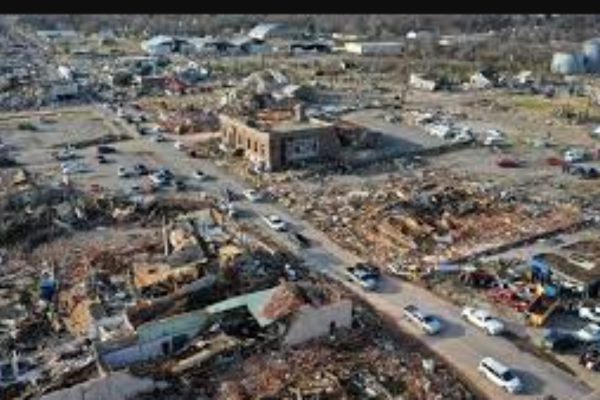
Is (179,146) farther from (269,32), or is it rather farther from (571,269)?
(269,32)

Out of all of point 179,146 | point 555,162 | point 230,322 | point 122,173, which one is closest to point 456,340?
point 230,322

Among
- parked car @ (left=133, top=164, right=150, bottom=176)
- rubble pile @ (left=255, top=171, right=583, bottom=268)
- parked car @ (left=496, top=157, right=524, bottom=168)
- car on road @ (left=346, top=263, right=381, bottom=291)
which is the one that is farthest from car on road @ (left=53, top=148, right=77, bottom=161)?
parked car @ (left=496, top=157, right=524, bottom=168)

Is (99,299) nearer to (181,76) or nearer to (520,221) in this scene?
(520,221)

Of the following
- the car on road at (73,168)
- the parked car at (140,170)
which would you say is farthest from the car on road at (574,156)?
the car on road at (73,168)

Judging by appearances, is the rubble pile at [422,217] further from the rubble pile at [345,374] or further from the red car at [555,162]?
the rubble pile at [345,374]

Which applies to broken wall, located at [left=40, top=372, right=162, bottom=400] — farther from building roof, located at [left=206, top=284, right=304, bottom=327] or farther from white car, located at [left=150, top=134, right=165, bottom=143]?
white car, located at [left=150, top=134, right=165, bottom=143]

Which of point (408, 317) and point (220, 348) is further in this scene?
point (408, 317)
